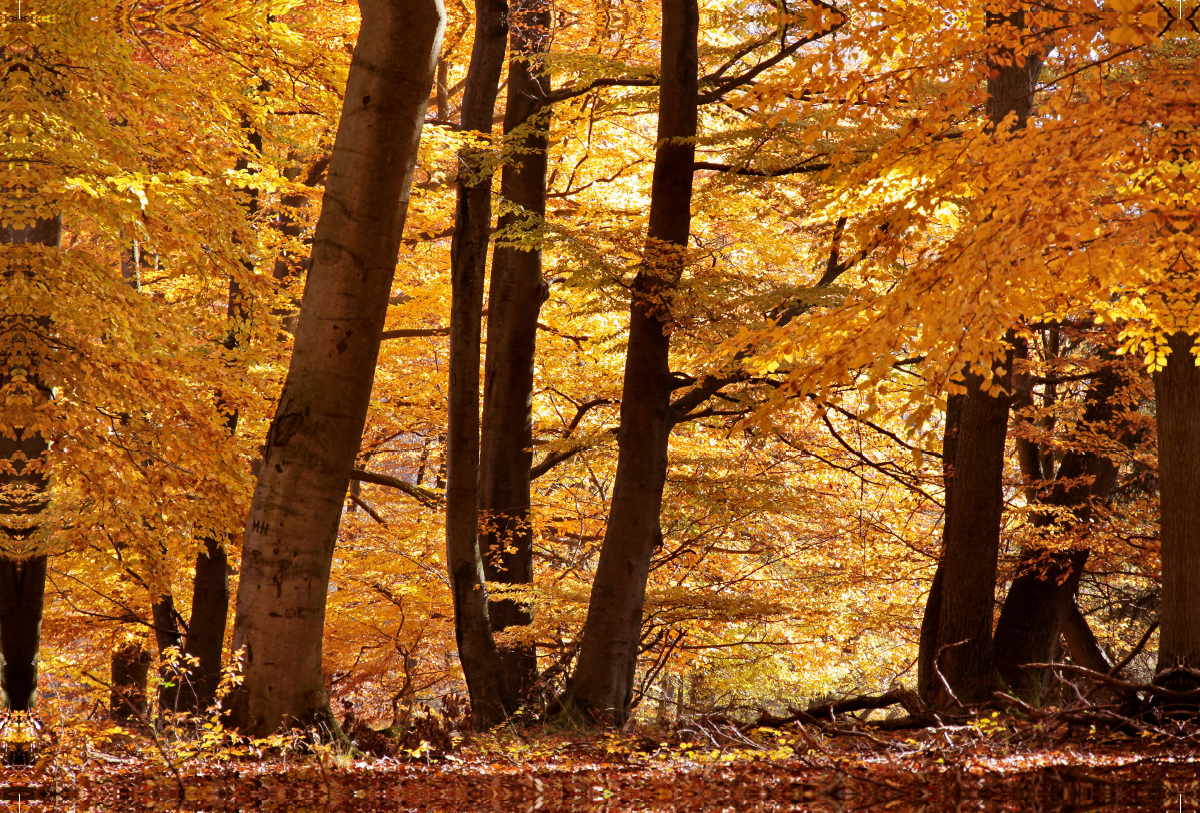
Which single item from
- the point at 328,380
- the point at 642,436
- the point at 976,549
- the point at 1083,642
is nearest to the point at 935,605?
the point at 976,549

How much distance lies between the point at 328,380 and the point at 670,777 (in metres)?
2.56

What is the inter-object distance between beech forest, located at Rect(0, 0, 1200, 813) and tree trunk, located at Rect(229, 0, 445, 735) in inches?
0.7

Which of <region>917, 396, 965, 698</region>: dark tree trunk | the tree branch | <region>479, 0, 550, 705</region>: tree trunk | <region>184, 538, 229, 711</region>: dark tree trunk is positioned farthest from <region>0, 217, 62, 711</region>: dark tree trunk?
<region>917, 396, 965, 698</region>: dark tree trunk

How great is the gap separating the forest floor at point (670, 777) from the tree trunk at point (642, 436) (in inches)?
136

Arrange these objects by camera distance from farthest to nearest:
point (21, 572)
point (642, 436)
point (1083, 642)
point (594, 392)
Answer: point (594, 392) < point (1083, 642) < point (21, 572) < point (642, 436)

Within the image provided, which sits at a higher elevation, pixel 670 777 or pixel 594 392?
pixel 594 392

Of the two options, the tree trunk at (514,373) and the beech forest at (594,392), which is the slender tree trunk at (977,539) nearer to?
the beech forest at (594,392)

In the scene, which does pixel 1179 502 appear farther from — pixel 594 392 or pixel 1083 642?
pixel 594 392

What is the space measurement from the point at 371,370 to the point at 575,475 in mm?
9420

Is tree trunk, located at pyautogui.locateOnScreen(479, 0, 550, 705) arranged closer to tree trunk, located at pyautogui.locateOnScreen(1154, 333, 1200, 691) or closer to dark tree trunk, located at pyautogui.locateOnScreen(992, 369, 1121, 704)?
dark tree trunk, located at pyautogui.locateOnScreen(992, 369, 1121, 704)

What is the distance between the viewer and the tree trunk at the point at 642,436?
798 cm

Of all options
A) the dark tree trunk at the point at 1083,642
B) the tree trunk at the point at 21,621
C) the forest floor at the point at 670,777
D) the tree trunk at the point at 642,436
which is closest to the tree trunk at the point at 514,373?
the tree trunk at the point at 642,436

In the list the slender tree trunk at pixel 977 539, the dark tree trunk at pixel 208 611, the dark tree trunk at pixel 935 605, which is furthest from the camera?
the dark tree trunk at pixel 208 611

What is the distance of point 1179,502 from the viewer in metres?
6.71
